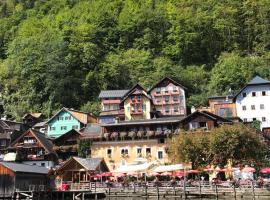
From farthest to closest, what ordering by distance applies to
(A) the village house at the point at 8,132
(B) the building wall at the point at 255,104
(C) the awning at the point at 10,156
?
(A) the village house at the point at 8,132, (B) the building wall at the point at 255,104, (C) the awning at the point at 10,156

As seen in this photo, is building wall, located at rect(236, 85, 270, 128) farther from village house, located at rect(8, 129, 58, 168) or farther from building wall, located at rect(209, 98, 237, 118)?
village house, located at rect(8, 129, 58, 168)

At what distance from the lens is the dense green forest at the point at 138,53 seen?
9299cm

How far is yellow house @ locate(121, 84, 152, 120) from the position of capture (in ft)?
252

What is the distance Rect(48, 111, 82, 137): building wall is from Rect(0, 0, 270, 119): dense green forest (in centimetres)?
1095

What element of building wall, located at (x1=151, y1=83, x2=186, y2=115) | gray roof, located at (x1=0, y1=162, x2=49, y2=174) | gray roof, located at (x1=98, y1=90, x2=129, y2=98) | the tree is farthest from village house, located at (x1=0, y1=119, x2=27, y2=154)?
the tree

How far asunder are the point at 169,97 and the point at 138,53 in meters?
25.1

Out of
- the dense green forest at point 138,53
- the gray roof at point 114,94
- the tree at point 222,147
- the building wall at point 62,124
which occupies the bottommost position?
the tree at point 222,147

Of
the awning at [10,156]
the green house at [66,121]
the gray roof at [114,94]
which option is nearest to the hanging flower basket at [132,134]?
the green house at [66,121]

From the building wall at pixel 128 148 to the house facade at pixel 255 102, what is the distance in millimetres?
19159

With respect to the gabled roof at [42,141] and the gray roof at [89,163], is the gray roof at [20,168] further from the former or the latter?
the gabled roof at [42,141]

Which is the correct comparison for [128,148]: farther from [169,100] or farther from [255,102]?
[255,102]

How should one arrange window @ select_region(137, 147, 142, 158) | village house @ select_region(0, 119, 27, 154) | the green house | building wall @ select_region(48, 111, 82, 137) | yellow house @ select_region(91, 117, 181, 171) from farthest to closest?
1. building wall @ select_region(48, 111, 82, 137)
2. the green house
3. village house @ select_region(0, 119, 27, 154)
4. window @ select_region(137, 147, 142, 158)
5. yellow house @ select_region(91, 117, 181, 171)

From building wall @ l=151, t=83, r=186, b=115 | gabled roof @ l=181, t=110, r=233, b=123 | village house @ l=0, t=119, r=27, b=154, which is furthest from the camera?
building wall @ l=151, t=83, r=186, b=115

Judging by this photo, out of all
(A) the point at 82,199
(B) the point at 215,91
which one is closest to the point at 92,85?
(B) the point at 215,91
